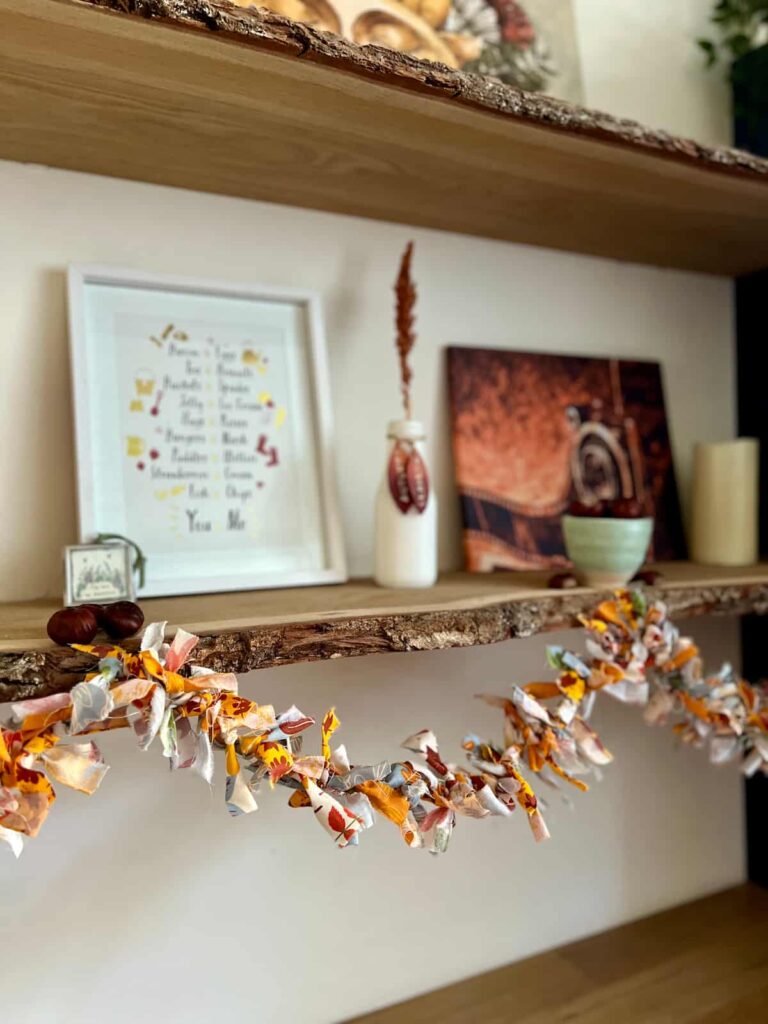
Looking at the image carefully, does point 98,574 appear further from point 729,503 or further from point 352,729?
point 729,503

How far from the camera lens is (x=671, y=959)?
116cm

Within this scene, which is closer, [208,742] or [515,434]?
[208,742]

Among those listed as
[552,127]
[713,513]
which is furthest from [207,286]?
[713,513]

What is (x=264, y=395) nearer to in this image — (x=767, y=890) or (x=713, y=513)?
(x=713, y=513)

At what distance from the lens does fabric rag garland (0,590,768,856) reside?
0.63 metres

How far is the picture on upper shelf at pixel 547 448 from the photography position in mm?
1088

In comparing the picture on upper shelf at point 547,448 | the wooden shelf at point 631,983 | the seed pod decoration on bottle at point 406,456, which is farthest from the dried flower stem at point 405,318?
the wooden shelf at point 631,983

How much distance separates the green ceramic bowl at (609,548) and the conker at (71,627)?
541mm

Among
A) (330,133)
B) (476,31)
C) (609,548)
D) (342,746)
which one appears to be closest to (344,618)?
(342,746)

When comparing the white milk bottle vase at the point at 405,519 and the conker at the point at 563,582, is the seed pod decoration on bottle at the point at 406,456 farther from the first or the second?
the conker at the point at 563,582

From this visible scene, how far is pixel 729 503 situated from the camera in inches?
46.4

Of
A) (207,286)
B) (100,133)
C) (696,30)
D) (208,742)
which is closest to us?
(208,742)

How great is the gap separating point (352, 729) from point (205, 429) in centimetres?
41

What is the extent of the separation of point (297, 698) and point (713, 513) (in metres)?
0.63
